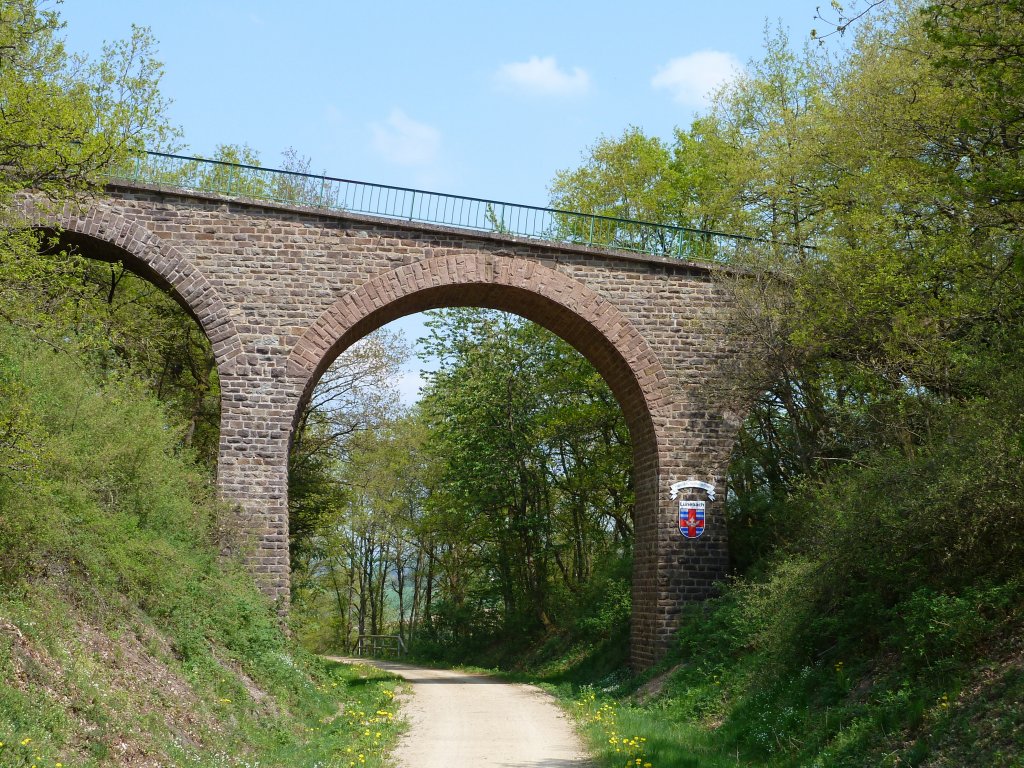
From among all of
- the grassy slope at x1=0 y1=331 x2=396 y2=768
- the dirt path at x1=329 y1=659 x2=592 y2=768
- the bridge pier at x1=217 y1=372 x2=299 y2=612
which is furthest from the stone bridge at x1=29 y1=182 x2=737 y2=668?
the dirt path at x1=329 y1=659 x2=592 y2=768

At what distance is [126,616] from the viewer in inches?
339

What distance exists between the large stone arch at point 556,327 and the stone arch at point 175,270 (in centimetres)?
96

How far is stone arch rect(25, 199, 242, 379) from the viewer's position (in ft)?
45.7

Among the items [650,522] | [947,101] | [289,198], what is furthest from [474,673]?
[947,101]

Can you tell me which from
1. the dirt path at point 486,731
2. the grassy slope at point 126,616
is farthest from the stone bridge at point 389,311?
the dirt path at point 486,731

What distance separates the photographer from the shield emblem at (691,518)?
49.2 ft

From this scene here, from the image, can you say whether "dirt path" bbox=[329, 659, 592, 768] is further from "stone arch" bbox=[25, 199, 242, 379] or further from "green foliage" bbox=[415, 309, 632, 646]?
"green foliage" bbox=[415, 309, 632, 646]

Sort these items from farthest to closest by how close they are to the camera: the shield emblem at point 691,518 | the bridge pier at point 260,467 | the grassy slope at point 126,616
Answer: the shield emblem at point 691,518, the bridge pier at point 260,467, the grassy slope at point 126,616

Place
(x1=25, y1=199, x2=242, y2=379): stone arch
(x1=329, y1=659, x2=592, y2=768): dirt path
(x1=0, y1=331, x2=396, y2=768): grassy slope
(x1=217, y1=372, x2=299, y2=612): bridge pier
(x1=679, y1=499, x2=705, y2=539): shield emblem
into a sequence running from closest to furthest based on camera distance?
(x1=0, y1=331, x2=396, y2=768): grassy slope
(x1=329, y1=659, x2=592, y2=768): dirt path
(x1=217, y1=372, x2=299, y2=612): bridge pier
(x1=25, y1=199, x2=242, y2=379): stone arch
(x1=679, y1=499, x2=705, y2=539): shield emblem

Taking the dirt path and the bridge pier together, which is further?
the bridge pier

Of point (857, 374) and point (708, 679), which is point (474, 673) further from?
point (857, 374)

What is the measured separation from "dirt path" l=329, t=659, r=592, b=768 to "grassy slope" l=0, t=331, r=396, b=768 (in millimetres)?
430

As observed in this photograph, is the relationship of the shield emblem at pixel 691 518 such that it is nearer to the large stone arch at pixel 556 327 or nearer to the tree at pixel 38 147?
Answer: the large stone arch at pixel 556 327

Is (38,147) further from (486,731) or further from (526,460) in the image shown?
(526,460)
